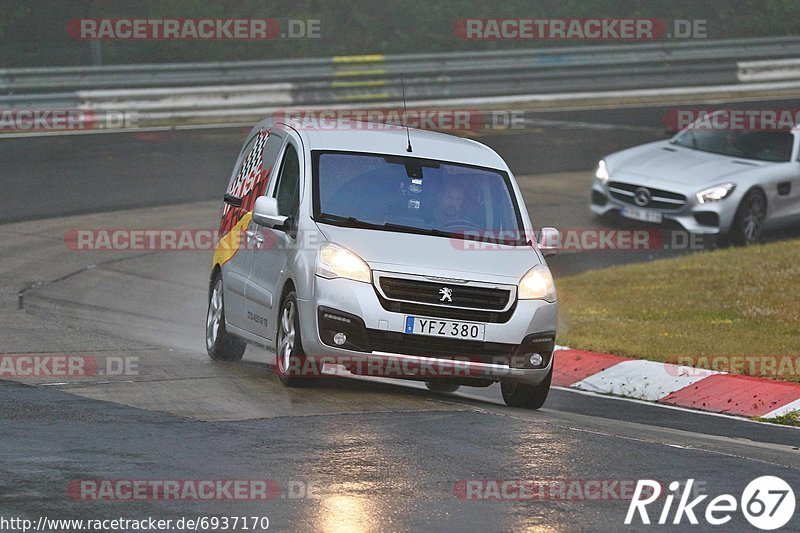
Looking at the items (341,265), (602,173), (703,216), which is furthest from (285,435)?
(602,173)

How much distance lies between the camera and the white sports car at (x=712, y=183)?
1853 centimetres

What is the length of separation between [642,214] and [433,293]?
381 inches

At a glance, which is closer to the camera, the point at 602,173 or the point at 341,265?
the point at 341,265

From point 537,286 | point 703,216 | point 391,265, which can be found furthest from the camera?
point 703,216

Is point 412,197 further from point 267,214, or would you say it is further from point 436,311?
point 436,311

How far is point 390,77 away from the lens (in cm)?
2820

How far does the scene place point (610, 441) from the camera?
8320 millimetres

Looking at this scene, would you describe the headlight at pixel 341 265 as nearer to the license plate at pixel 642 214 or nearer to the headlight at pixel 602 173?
the license plate at pixel 642 214

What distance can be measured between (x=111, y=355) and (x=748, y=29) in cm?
2935

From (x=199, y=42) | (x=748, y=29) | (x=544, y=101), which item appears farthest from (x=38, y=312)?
(x=748, y=29)

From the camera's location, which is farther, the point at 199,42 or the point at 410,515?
the point at 199,42

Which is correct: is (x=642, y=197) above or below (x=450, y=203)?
below

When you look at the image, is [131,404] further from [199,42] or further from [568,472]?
[199,42]

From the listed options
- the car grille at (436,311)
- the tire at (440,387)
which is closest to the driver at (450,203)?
the car grille at (436,311)
